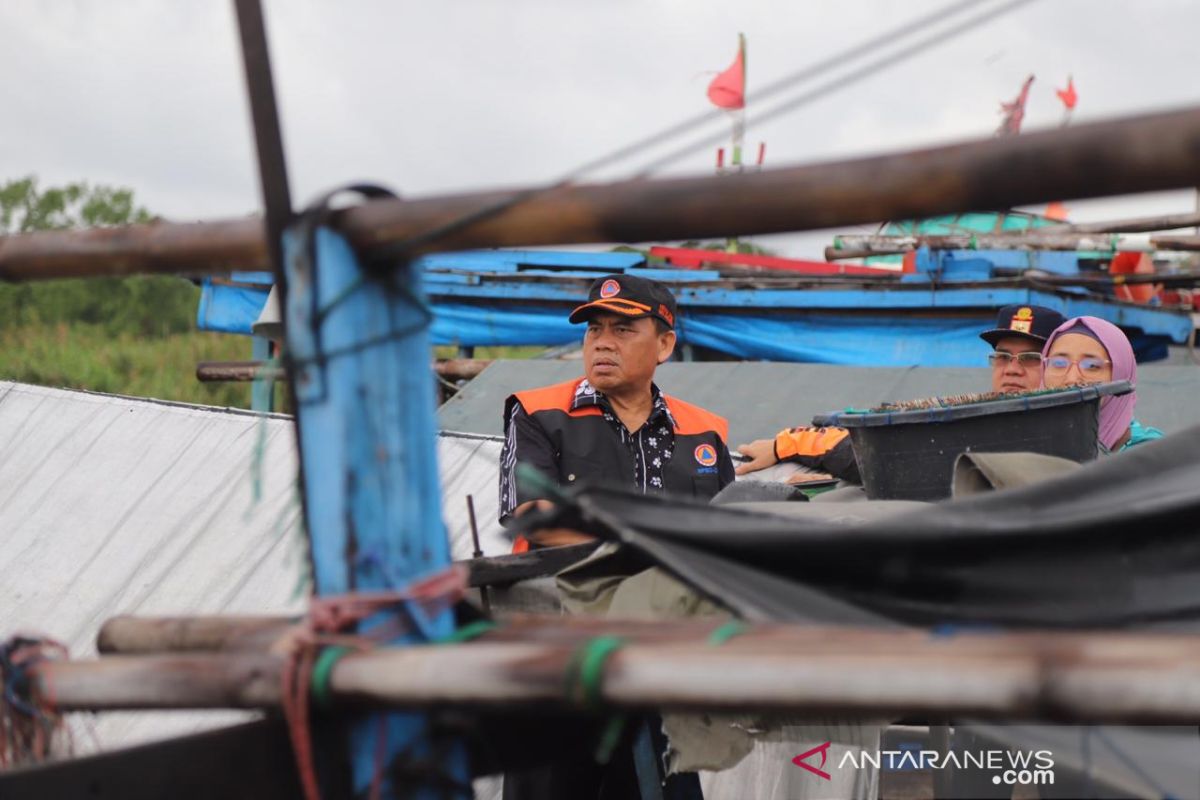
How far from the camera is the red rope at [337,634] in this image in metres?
1.80

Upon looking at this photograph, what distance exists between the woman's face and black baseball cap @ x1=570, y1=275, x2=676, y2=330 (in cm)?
134

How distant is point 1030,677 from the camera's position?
4.79 feet

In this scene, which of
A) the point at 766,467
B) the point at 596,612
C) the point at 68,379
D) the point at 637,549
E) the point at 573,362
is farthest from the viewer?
the point at 68,379

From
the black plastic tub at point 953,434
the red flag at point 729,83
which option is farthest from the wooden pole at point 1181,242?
the black plastic tub at point 953,434

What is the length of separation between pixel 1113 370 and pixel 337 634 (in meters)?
3.24

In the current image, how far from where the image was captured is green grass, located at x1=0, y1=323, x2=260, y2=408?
55.7ft

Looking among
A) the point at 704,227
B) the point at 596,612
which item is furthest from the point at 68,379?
the point at 704,227

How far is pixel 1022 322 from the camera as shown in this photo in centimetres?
473

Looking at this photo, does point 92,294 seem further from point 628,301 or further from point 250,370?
point 628,301

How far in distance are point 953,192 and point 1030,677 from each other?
0.61m

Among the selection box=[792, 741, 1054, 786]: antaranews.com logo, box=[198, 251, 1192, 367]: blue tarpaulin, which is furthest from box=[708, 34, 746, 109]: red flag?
box=[792, 741, 1054, 786]: antaranews.com logo

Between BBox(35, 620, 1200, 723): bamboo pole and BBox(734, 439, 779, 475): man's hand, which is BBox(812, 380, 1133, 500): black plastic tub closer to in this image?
BBox(35, 620, 1200, 723): bamboo pole

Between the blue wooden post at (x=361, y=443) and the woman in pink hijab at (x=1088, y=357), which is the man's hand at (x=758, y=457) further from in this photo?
the blue wooden post at (x=361, y=443)

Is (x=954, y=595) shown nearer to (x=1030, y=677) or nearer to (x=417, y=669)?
(x=1030, y=677)
